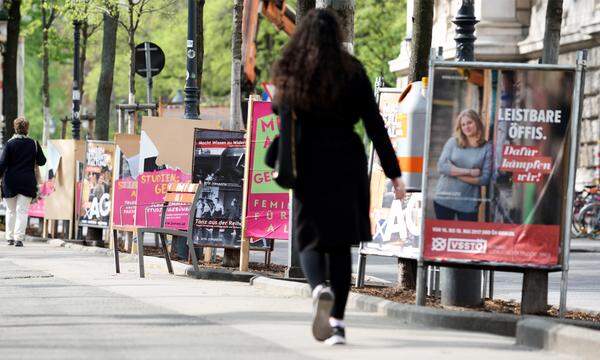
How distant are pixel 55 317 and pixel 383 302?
90.3 inches

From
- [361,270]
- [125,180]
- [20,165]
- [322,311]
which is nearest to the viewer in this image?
[322,311]

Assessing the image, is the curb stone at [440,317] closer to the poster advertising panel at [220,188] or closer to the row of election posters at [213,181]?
the row of election posters at [213,181]

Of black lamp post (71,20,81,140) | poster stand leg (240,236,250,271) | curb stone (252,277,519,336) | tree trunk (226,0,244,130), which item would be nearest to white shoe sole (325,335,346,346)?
curb stone (252,277,519,336)

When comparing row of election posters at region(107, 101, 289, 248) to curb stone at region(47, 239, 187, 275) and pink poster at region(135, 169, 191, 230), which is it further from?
curb stone at region(47, 239, 187, 275)

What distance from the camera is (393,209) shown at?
13.0m

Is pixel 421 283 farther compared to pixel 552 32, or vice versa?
pixel 552 32

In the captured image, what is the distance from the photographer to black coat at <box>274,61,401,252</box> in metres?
9.04

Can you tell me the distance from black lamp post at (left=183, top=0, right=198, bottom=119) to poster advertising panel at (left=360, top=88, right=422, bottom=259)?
9.19 meters

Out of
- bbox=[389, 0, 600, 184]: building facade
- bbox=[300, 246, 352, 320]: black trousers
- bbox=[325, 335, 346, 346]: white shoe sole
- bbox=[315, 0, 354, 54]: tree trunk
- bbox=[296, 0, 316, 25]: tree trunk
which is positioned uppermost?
bbox=[389, 0, 600, 184]: building facade

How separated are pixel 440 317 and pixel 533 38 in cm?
2833

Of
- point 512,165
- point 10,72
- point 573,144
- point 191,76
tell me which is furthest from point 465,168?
point 10,72

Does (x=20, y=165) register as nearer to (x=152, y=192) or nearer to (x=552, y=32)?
(x=152, y=192)

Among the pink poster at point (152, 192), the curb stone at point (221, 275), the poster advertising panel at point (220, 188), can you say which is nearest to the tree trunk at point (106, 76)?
the pink poster at point (152, 192)

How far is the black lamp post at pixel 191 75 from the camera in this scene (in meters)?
22.9
